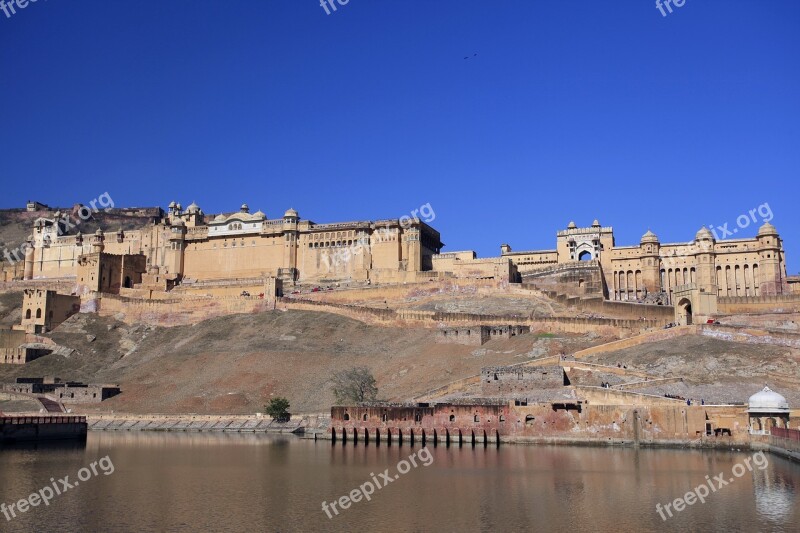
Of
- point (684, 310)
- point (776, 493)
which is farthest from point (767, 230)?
point (776, 493)

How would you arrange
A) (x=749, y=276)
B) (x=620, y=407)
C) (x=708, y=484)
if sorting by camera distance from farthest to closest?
(x=749, y=276)
(x=620, y=407)
(x=708, y=484)

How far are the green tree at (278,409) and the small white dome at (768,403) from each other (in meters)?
31.3

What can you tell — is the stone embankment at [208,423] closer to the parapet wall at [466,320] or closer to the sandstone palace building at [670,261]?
the parapet wall at [466,320]

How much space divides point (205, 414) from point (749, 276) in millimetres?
54017

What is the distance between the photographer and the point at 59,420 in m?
55.6

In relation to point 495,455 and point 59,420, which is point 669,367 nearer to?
point 495,455

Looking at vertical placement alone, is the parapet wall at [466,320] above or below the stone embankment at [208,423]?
above

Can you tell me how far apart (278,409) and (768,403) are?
32.5m

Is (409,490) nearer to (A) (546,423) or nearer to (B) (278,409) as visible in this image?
(A) (546,423)

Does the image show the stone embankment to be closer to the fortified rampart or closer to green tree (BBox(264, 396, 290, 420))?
green tree (BBox(264, 396, 290, 420))

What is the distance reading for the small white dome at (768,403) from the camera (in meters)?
41.3

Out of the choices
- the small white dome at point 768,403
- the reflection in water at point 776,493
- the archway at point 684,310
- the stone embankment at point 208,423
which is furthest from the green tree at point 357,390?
the reflection in water at point 776,493

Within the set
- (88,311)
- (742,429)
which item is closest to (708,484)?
(742,429)

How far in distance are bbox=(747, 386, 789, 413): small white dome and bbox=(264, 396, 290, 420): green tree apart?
31253mm
